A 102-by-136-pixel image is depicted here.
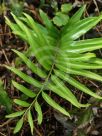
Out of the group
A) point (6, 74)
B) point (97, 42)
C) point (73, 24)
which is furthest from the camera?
point (6, 74)

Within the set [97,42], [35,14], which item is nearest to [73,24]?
[97,42]

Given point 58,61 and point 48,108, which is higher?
point 58,61

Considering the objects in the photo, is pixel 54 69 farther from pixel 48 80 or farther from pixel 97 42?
pixel 97 42

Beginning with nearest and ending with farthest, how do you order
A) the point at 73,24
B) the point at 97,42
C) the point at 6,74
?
1. the point at 97,42
2. the point at 73,24
3. the point at 6,74

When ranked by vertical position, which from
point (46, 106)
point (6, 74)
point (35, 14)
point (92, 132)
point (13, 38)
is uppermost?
point (35, 14)

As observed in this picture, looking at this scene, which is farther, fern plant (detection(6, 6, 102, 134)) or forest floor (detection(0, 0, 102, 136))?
forest floor (detection(0, 0, 102, 136))

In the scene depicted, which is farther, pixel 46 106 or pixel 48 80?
pixel 46 106

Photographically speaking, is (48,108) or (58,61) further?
(48,108)

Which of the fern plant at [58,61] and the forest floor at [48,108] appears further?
the forest floor at [48,108]

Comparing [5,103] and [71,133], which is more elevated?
[5,103]

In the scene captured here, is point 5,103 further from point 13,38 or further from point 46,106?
point 13,38
